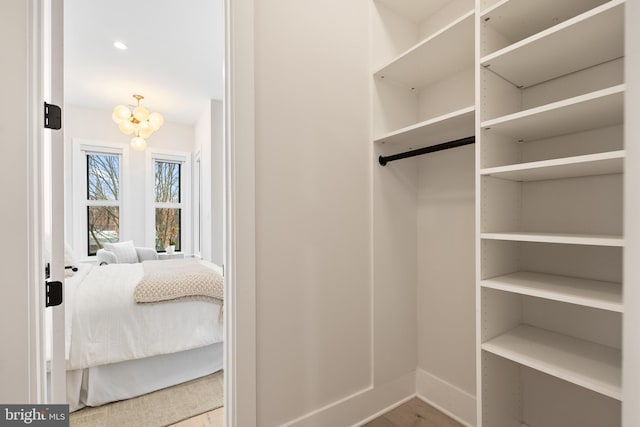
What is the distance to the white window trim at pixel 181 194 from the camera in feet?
16.1

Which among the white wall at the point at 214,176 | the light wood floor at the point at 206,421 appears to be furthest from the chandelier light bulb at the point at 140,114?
the light wood floor at the point at 206,421

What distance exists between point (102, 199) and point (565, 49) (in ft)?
18.5

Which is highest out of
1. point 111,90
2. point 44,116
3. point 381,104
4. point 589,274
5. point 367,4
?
point 111,90

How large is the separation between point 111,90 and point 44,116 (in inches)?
143

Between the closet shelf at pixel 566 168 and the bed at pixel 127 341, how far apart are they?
2115 millimetres

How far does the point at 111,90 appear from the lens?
390cm

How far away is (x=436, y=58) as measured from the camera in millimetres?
1596

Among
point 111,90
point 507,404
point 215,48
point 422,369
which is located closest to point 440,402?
point 422,369

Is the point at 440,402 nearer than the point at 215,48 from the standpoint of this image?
Yes

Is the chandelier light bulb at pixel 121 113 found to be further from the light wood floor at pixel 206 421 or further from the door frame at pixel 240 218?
the light wood floor at pixel 206 421

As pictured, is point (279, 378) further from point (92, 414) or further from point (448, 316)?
point (92, 414)

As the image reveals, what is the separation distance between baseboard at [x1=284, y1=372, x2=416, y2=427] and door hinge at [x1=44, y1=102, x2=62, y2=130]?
62.1 inches

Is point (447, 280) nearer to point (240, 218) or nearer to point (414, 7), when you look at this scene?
point (240, 218)

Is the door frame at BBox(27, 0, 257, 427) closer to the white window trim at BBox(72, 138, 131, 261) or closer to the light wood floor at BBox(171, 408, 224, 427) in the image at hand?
the light wood floor at BBox(171, 408, 224, 427)
